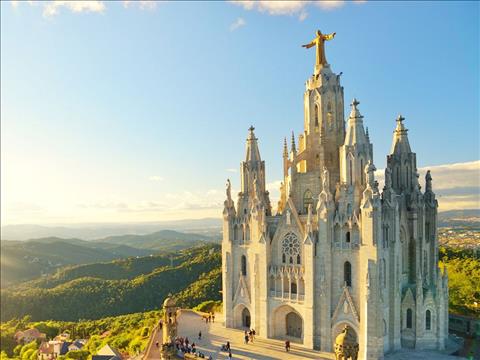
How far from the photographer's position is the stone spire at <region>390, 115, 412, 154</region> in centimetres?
3394

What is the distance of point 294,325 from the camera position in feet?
112

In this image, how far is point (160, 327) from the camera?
37.8 m

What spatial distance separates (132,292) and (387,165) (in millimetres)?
71040

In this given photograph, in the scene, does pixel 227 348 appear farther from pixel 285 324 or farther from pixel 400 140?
pixel 400 140

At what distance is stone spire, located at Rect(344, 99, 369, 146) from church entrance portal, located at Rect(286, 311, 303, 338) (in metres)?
14.9

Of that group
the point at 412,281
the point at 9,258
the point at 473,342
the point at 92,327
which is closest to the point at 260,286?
the point at 412,281

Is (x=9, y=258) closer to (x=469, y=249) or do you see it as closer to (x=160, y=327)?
(x=160, y=327)

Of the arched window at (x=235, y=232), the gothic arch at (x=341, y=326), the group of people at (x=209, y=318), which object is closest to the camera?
the gothic arch at (x=341, y=326)

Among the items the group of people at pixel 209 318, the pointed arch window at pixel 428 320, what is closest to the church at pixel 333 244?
the pointed arch window at pixel 428 320

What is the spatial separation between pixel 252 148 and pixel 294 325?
15.9 m

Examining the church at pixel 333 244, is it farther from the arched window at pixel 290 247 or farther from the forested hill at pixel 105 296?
the forested hill at pixel 105 296

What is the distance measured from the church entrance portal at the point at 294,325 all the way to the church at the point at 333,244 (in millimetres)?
85

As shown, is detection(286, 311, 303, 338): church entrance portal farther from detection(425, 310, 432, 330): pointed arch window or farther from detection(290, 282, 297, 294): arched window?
detection(425, 310, 432, 330): pointed arch window

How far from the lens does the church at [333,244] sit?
29.6m
